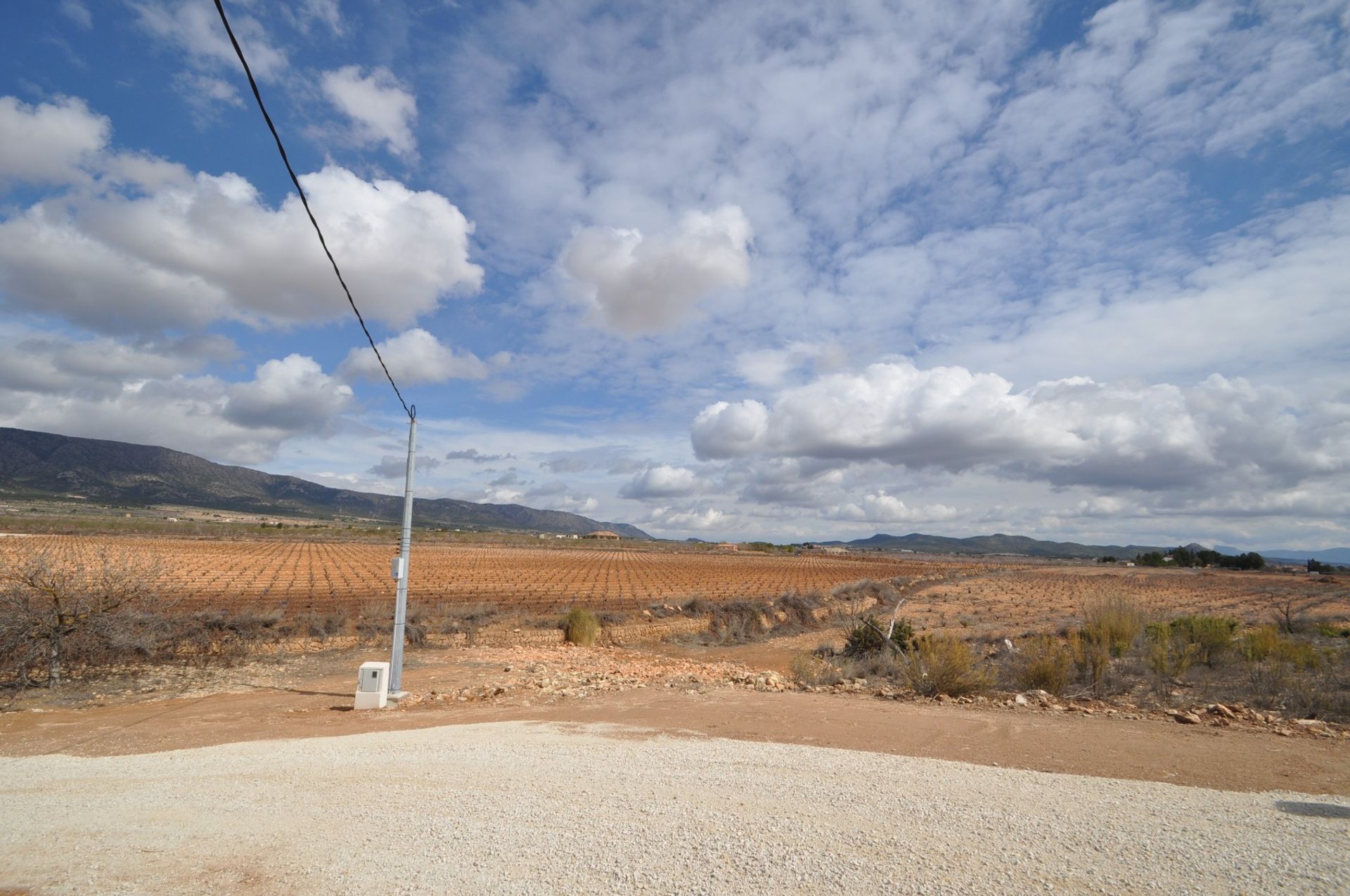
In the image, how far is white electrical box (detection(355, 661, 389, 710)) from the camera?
40.7 ft

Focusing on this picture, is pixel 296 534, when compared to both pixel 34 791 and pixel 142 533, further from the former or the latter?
pixel 34 791

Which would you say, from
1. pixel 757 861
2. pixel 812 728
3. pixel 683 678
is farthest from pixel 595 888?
pixel 683 678

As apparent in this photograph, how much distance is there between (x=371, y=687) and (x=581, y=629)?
12.2 meters

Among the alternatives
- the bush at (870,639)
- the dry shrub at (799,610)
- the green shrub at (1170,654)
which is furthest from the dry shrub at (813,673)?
the dry shrub at (799,610)

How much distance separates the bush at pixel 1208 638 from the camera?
50.4ft

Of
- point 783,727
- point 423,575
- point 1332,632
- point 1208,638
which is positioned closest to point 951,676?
point 783,727

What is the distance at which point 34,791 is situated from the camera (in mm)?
7324

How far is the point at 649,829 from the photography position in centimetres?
579

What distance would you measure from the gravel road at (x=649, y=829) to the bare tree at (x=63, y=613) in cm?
759

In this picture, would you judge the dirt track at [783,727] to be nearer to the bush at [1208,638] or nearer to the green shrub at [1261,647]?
the green shrub at [1261,647]

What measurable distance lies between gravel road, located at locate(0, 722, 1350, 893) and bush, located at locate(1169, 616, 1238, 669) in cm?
1024

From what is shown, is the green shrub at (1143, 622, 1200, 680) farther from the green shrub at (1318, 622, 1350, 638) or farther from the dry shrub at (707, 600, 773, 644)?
the dry shrub at (707, 600, 773, 644)

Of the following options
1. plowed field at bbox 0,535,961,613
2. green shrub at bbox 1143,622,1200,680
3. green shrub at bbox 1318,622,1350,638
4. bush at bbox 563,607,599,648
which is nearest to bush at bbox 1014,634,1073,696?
green shrub at bbox 1143,622,1200,680

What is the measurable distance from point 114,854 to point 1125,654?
1782 centimetres
